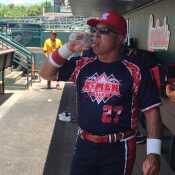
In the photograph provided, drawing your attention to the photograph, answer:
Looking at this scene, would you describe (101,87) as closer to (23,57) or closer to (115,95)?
(115,95)

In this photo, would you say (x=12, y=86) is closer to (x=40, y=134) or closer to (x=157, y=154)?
(x=40, y=134)

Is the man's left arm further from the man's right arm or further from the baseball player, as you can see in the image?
the man's right arm

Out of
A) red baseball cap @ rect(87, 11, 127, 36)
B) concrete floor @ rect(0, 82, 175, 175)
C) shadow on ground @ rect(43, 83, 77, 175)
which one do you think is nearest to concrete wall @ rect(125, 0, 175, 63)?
concrete floor @ rect(0, 82, 175, 175)

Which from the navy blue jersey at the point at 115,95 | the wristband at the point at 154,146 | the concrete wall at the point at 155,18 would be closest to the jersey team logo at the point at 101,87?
the navy blue jersey at the point at 115,95

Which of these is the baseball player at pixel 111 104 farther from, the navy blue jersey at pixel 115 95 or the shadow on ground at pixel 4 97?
the shadow on ground at pixel 4 97

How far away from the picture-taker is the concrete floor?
7125mm

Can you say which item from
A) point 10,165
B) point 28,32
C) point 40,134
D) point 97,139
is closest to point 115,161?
point 97,139

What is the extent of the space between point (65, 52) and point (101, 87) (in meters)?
0.33

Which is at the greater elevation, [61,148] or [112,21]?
[112,21]

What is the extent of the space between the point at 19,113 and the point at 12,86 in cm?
517

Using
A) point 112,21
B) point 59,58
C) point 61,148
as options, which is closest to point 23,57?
point 61,148

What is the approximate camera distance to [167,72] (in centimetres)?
600

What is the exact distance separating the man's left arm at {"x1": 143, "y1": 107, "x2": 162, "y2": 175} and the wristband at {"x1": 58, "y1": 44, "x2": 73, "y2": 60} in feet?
2.03

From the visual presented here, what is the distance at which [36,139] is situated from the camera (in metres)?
8.84
